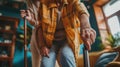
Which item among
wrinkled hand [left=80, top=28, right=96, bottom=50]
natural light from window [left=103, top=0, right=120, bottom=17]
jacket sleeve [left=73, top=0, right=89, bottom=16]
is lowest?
wrinkled hand [left=80, top=28, right=96, bottom=50]

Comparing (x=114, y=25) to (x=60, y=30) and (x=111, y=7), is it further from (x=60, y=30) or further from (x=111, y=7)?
(x=60, y=30)

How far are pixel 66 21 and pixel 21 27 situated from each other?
12.3 feet

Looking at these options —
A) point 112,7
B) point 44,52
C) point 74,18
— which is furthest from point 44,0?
point 112,7

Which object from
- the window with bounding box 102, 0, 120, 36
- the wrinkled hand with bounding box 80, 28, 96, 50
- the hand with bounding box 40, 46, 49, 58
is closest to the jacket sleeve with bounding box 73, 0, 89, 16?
the wrinkled hand with bounding box 80, 28, 96, 50

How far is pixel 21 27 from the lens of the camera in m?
5.15

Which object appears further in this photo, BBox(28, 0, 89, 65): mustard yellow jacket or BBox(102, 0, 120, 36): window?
BBox(102, 0, 120, 36): window

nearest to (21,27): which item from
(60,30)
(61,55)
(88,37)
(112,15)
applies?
(112,15)

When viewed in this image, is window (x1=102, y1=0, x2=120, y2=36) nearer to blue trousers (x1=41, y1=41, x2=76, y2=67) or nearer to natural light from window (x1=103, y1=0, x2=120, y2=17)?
natural light from window (x1=103, y1=0, x2=120, y2=17)

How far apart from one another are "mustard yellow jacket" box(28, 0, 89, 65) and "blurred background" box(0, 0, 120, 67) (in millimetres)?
3387

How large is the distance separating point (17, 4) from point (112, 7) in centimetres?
238

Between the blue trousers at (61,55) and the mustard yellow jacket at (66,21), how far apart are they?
0.12ft

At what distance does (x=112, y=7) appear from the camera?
18.2ft

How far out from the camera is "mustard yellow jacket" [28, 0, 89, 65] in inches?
58.1

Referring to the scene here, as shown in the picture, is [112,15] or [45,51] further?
[112,15]
